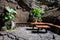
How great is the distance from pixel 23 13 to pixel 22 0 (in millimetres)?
1404

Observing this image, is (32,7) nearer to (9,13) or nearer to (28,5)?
(28,5)

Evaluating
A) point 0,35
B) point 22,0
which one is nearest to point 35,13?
point 22,0

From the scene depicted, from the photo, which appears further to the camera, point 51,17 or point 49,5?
point 49,5

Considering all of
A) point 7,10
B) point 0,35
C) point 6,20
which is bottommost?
point 0,35

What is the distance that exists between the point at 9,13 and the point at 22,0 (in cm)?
381

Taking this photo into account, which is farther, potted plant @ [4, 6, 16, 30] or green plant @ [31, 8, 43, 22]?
green plant @ [31, 8, 43, 22]

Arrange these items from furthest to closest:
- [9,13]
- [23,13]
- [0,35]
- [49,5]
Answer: [49,5] < [23,13] < [9,13] < [0,35]

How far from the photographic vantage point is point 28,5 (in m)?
14.0

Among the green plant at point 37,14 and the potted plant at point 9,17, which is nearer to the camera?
the potted plant at point 9,17

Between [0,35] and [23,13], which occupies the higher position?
[23,13]

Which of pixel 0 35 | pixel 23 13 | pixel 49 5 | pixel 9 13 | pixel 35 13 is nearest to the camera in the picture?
pixel 0 35

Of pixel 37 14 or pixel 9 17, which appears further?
pixel 37 14

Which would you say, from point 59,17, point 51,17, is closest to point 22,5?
point 51,17

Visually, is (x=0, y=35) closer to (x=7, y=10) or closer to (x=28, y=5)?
(x=7, y=10)
